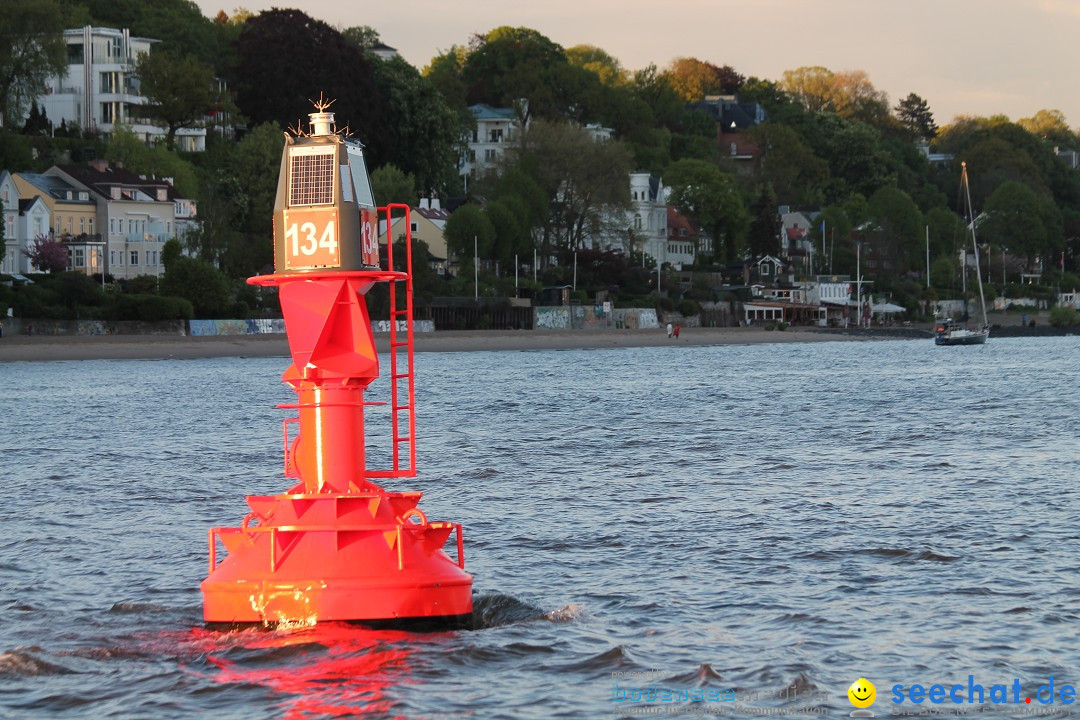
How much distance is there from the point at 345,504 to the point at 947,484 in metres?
14.7

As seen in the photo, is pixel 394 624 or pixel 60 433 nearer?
pixel 394 624

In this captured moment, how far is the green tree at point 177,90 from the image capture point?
378 ft

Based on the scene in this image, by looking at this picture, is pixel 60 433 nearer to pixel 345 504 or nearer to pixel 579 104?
pixel 345 504

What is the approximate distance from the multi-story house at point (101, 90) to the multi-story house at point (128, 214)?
1782cm

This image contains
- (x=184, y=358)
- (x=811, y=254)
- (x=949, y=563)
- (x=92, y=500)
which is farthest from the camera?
(x=811, y=254)

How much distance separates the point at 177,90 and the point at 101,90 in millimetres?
9654

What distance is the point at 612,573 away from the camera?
16.7 metres

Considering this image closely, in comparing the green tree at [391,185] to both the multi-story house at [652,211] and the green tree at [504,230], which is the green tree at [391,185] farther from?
the multi-story house at [652,211]

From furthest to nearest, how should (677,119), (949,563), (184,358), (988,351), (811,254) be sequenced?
1. (677,119)
2. (811,254)
3. (988,351)
4. (184,358)
5. (949,563)

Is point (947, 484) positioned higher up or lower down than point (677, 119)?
lower down

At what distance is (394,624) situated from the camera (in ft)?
40.0

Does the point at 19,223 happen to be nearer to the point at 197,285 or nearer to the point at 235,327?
the point at 197,285

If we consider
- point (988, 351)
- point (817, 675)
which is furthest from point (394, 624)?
point (988, 351)

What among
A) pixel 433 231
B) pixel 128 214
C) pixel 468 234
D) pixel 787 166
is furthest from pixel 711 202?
pixel 128 214
